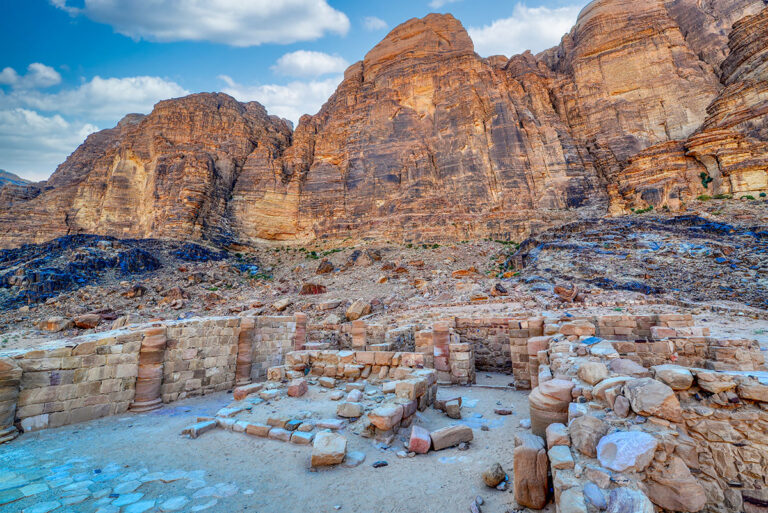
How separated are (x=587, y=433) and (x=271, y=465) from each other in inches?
157

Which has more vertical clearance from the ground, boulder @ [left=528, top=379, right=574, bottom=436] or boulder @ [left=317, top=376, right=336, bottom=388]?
boulder @ [left=528, top=379, right=574, bottom=436]

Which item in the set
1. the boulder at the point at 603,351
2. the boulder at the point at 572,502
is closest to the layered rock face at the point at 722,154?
the boulder at the point at 603,351

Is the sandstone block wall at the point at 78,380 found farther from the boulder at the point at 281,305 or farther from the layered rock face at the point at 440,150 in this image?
the layered rock face at the point at 440,150

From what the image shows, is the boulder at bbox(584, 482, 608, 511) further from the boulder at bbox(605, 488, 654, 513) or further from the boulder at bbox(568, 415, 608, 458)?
the boulder at bbox(568, 415, 608, 458)

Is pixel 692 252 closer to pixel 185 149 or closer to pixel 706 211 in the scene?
pixel 706 211

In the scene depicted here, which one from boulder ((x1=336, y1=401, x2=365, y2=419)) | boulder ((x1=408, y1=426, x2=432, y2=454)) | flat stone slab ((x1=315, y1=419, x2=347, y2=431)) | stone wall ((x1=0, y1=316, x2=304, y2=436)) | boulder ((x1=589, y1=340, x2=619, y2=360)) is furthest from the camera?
stone wall ((x1=0, y1=316, x2=304, y2=436))

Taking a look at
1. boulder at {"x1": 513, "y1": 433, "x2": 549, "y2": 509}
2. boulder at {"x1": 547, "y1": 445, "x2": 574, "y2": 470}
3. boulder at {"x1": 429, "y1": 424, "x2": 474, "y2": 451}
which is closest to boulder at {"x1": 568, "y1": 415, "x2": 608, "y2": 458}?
boulder at {"x1": 547, "y1": 445, "x2": 574, "y2": 470}

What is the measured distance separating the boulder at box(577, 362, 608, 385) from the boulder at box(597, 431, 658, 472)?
1.06 metres

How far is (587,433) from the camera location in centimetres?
288

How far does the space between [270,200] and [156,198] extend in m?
15.1

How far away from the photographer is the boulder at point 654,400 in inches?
111

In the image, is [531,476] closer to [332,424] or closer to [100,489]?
[332,424]

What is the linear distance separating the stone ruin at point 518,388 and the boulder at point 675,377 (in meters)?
0.01

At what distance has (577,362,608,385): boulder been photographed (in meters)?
3.76
